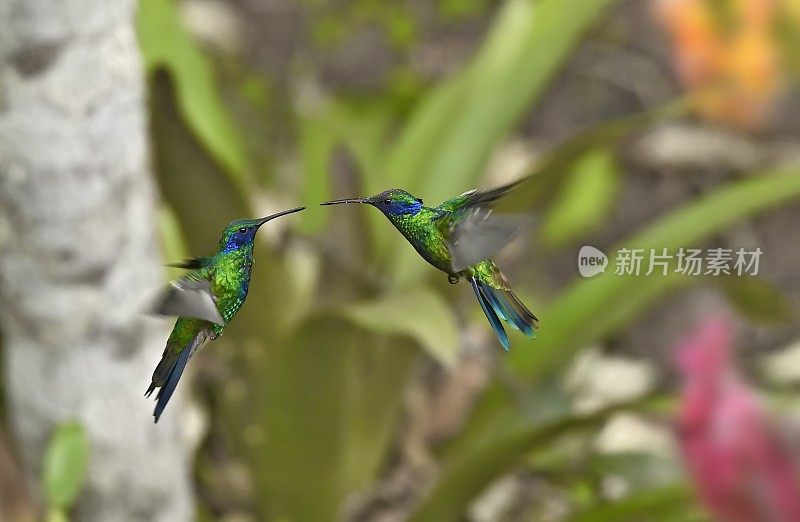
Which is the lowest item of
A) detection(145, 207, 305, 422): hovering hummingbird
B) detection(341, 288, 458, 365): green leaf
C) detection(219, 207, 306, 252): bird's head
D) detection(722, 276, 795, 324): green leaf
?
detection(145, 207, 305, 422): hovering hummingbird

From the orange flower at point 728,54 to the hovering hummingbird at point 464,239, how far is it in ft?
2.07

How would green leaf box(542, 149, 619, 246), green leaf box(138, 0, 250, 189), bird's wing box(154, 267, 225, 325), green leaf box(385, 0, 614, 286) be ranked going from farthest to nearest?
green leaf box(542, 149, 619, 246) → green leaf box(385, 0, 614, 286) → green leaf box(138, 0, 250, 189) → bird's wing box(154, 267, 225, 325)

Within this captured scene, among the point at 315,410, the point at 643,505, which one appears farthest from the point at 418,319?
the point at 643,505

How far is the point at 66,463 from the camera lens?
264mm

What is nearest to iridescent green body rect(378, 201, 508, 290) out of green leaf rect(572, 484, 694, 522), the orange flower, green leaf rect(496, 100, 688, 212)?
green leaf rect(496, 100, 688, 212)

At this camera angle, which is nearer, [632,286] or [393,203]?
[393,203]

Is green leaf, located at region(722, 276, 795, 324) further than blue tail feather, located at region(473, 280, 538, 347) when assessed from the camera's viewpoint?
Yes

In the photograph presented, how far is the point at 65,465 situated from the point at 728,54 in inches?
24.9

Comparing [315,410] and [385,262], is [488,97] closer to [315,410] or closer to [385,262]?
[385,262]

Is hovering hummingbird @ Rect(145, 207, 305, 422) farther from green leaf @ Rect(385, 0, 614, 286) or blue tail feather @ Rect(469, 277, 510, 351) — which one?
green leaf @ Rect(385, 0, 614, 286)

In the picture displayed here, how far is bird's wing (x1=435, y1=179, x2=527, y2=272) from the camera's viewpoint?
2.9 inches

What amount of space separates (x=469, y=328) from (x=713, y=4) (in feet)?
1.46

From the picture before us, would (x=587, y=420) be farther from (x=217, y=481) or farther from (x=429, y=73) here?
(x=429, y=73)

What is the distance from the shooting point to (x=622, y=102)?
2.62ft
